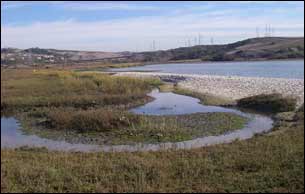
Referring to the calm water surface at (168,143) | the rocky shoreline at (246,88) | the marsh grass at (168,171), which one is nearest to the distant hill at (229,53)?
the rocky shoreline at (246,88)

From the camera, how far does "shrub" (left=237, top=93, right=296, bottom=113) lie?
21913 mm

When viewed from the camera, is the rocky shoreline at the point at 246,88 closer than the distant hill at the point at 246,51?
Yes

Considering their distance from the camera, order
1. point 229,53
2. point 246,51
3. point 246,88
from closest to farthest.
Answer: point 246,88
point 246,51
point 229,53

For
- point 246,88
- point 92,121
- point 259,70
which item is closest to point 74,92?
point 92,121

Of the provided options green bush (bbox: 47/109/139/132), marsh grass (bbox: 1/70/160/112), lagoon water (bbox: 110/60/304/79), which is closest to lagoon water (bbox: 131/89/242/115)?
marsh grass (bbox: 1/70/160/112)

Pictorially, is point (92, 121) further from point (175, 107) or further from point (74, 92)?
point (74, 92)

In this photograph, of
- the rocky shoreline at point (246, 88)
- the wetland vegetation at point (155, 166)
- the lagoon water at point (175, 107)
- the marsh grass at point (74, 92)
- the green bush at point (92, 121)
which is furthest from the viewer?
the rocky shoreline at point (246, 88)

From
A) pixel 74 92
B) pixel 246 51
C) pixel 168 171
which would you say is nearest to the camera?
pixel 168 171

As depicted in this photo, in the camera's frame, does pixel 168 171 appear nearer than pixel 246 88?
Yes

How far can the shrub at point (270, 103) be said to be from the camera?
71.9 feet

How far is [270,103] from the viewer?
2327cm

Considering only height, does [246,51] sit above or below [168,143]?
above

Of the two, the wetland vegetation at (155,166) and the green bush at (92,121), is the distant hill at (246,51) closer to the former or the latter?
the green bush at (92,121)

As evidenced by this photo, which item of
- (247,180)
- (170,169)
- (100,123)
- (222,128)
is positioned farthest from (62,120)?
(247,180)
